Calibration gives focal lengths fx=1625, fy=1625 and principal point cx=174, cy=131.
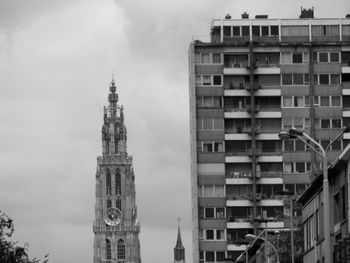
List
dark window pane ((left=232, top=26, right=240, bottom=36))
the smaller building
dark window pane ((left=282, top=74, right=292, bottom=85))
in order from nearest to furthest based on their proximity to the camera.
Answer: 1. the smaller building
2. dark window pane ((left=282, top=74, right=292, bottom=85))
3. dark window pane ((left=232, top=26, right=240, bottom=36))

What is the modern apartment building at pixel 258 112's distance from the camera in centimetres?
17000

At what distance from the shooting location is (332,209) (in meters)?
80.2

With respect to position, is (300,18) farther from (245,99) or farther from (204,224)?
(204,224)

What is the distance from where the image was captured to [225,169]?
6727 inches

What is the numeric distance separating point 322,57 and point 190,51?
1392 cm

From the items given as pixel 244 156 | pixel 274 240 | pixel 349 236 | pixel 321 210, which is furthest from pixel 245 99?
pixel 349 236

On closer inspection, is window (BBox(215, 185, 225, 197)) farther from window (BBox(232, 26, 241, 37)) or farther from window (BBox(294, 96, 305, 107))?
window (BBox(232, 26, 241, 37))

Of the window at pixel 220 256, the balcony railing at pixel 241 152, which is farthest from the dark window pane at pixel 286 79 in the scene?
the window at pixel 220 256

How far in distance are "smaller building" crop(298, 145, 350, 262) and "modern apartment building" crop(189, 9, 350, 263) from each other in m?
74.8

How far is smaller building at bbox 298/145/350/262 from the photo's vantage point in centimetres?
7575

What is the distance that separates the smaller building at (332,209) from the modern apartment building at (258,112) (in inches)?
2944

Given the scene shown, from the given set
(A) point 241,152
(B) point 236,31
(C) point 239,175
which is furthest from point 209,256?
(B) point 236,31

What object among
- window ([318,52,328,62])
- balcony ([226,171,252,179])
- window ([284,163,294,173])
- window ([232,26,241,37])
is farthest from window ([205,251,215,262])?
window ([232,26,241,37])

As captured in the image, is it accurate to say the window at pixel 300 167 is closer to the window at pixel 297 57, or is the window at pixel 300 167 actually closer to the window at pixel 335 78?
the window at pixel 335 78
